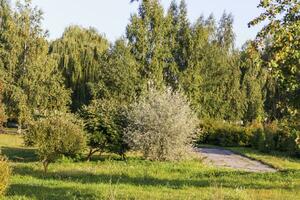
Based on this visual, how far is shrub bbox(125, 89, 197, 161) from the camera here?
2367 centimetres

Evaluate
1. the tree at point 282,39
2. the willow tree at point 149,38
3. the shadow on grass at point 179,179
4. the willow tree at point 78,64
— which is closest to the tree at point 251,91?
the willow tree at point 149,38

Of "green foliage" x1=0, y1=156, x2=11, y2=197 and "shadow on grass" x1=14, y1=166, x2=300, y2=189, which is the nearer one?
"green foliage" x1=0, y1=156, x2=11, y2=197

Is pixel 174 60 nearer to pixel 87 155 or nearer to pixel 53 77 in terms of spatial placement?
pixel 53 77

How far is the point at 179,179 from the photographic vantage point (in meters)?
17.4

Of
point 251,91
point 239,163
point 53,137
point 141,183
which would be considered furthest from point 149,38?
point 141,183

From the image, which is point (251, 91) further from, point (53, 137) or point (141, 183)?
point (141, 183)

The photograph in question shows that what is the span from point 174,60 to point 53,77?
41.0ft

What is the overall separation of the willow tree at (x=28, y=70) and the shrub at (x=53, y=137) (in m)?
24.8

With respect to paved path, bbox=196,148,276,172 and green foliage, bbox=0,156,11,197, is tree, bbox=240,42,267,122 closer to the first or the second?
paved path, bbox=196,148,276,172

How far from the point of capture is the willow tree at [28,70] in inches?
1761

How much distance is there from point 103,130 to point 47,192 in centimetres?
1123

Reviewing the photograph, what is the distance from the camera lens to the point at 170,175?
18609 mm

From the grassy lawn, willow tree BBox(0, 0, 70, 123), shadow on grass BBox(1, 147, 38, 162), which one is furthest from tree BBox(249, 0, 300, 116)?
willow tree BBox(0, 0, 70, 123)

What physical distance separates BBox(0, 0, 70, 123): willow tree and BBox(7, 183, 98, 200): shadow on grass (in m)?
31.1
